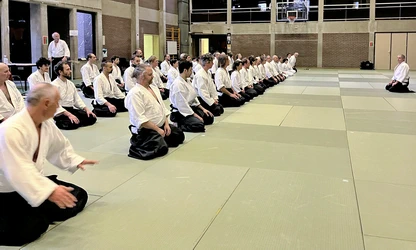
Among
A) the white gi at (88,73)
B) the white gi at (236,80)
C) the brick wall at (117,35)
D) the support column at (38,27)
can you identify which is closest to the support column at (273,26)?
the brick wall at (117,35)

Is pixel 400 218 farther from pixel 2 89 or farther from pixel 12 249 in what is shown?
pixel 2 89

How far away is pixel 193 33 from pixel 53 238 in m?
28.7

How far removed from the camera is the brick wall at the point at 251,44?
30.2 metres

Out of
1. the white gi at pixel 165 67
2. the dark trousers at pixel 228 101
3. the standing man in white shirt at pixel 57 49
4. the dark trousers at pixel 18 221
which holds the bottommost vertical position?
the dark trousers at pixel 18 221

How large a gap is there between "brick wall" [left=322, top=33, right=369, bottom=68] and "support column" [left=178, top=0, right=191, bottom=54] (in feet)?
31.8

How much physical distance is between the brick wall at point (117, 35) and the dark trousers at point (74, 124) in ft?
44.9

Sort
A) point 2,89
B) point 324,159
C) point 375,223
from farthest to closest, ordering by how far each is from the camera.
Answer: point 2,89
point 324,159
point 375,223

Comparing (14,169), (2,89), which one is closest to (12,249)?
(14,169)

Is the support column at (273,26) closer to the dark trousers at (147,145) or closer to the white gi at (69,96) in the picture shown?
the white gi at (69,96)

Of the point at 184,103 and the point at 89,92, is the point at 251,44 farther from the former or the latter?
the point at 184,103

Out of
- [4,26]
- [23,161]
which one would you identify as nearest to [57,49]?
[4,26]

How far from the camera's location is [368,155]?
5887 mm

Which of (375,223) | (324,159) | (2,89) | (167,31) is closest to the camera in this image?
(375,223)

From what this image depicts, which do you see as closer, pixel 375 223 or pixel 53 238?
pixel 53 238
